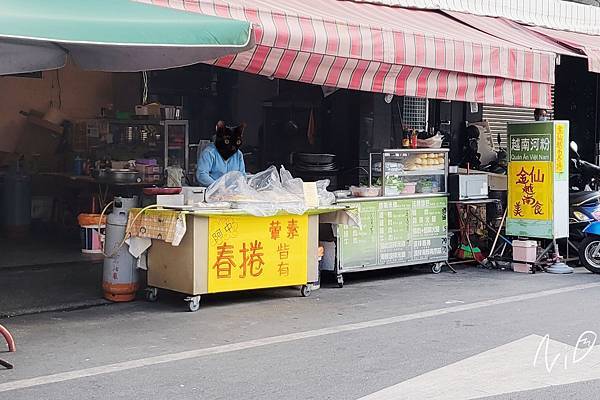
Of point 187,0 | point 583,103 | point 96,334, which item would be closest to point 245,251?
point 96,334

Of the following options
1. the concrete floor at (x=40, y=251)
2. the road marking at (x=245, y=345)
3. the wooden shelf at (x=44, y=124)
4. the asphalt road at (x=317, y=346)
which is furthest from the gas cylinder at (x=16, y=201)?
the road marking at (x=245, y=345)

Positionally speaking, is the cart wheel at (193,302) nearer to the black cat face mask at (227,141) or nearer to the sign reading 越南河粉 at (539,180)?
the black cat face mask at (227,141)

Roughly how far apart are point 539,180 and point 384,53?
11.0 feet

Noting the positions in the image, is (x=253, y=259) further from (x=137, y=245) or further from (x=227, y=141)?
Answer: (x=227, y=141)

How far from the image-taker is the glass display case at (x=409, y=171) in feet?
33.0

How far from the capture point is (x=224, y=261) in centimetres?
815

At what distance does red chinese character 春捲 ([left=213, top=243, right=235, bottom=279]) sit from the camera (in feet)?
26.6

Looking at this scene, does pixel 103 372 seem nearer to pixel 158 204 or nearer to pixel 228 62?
pixel 158 204

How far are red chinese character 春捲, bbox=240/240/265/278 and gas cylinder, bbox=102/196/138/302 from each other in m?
1.10

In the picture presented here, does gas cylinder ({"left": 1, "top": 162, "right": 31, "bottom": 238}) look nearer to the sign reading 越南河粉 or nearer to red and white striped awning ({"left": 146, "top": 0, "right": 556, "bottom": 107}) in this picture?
red and white striped awning ({"left": 146, "top": 0, "right": 556, "bottom": 107})

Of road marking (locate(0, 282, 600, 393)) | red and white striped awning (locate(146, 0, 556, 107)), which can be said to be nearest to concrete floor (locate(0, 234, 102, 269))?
red and white striped awning (locate(146, 0, 556, 107))

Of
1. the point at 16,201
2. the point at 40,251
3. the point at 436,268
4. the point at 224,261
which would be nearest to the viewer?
the point at 224,261

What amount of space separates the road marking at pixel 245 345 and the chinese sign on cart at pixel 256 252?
3.96ft

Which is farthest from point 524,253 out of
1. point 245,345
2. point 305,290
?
point 245,345
